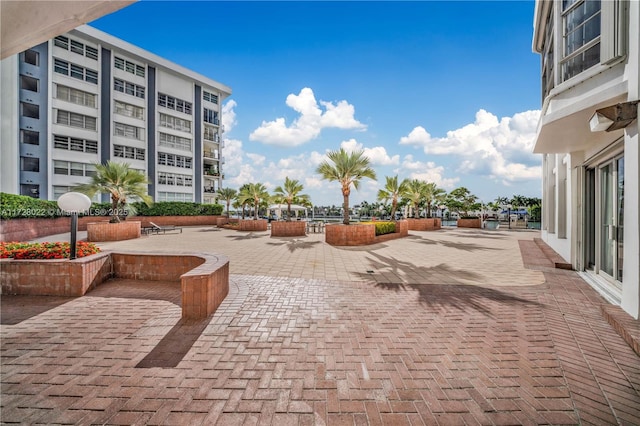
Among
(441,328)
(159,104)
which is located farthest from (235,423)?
(159,104)

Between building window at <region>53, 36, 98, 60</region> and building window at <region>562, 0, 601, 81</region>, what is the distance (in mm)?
40359

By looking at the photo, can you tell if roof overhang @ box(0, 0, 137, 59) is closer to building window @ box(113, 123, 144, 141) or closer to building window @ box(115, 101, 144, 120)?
building window @ box(113, 123, 144, 141)

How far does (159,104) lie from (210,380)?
41385mm

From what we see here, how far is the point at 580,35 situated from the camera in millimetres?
5883

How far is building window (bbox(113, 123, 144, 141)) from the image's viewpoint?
31250mm

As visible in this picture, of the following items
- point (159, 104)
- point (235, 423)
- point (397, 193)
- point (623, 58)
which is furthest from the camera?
point (159, 104)

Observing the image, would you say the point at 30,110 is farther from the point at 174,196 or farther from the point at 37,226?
the point at 37,226

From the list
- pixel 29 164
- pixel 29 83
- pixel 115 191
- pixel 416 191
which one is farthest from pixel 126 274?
pixel 29 83

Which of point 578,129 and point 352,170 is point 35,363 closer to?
point 578,129

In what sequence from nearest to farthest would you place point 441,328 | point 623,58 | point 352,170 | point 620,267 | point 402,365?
point 402,365, point 441,328, point 623,58, point 620,267, point 352,170

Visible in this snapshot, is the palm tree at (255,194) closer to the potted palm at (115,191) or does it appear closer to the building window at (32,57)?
the potted palm at (115,191)

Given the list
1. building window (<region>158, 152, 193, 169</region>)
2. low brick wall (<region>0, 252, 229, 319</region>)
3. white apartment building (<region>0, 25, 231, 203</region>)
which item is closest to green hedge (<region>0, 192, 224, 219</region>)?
white apartment building (<region>0, 25, 231, 203</region>)

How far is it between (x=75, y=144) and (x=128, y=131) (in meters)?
5.53

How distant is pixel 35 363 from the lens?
308cm
